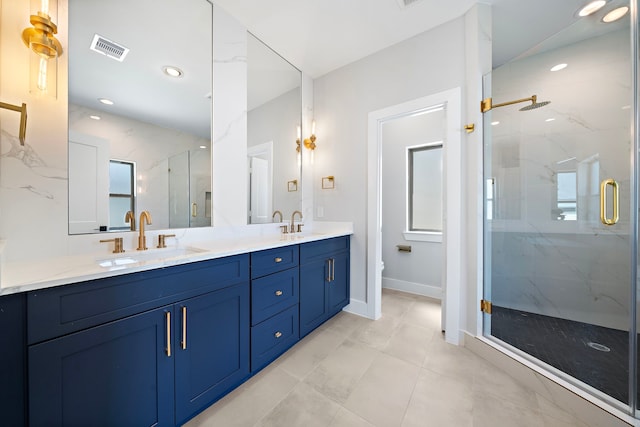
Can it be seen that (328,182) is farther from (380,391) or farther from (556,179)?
(556,179)

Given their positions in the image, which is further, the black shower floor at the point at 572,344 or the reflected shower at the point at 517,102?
the reflected shower at the point at 517,102

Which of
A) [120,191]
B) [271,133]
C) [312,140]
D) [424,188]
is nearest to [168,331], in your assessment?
[120,191]

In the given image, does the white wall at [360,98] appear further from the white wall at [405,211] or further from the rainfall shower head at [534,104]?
the white wall at [405,211]

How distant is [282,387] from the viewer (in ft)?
4.98

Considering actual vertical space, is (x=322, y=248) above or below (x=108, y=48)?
below

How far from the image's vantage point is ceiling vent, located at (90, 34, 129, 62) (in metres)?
1.36

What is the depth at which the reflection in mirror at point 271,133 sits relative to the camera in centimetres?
220

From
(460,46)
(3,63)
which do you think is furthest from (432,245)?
(3,63)

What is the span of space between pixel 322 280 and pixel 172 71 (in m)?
2.11

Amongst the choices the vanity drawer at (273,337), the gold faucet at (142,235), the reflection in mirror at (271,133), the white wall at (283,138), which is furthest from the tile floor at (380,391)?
the white wall at (283,138)

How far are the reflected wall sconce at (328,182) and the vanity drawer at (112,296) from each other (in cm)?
173

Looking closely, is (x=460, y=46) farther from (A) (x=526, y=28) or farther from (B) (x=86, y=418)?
(B) (x=86, y=418)

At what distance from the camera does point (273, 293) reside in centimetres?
168

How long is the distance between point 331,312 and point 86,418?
1.82 m
